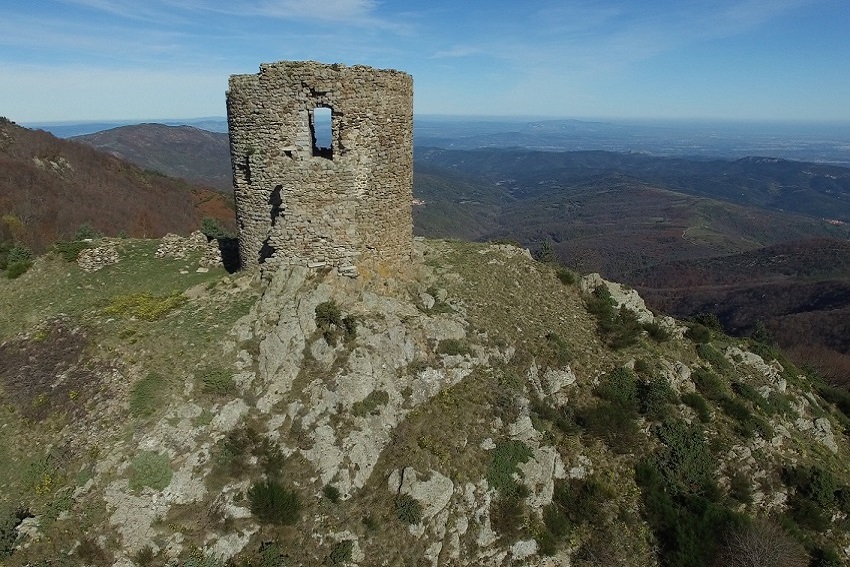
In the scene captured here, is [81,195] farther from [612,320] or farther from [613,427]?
[613,427]

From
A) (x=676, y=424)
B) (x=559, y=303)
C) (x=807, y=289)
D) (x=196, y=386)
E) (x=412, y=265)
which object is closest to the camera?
(x=196, y=386)

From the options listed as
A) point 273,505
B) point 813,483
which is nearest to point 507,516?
point 273,505

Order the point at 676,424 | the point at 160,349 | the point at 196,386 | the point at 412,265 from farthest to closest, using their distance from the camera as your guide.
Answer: the point at 412,265
the point at 676,424
the point at 160,349
the point at 196,386

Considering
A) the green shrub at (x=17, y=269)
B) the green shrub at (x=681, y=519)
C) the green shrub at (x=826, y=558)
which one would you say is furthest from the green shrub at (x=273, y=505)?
the green shrub at (x=17, y=269)

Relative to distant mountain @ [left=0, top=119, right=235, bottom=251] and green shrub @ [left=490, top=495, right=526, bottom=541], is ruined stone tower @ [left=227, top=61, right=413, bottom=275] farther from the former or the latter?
distant mountain @ [left=0, top=119, right=235, bottom=251]

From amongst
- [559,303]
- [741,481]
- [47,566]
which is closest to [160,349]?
[47,566]

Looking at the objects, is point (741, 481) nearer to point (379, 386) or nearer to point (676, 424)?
point (676, 424)

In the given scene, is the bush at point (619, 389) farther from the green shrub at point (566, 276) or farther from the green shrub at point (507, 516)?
the green shrub at point (566, 276)
